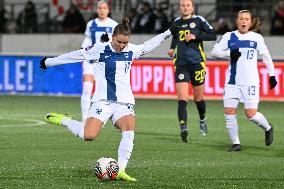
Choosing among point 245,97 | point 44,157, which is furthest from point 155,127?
A: point 44,157

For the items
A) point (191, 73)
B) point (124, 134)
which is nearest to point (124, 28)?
point (124, 134)

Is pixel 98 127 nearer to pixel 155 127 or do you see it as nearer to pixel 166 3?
pixel 155 127

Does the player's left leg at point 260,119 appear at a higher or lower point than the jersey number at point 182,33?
Answer: lower

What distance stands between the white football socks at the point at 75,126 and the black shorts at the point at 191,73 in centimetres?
412

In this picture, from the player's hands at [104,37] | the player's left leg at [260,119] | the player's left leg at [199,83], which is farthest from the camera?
the player's hands at [104,37]

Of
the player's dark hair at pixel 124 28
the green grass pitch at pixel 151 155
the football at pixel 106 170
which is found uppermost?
the player's dark hair at pixel 124 28

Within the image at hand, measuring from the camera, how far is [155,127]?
16672 millimetres

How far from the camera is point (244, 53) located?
13.3m

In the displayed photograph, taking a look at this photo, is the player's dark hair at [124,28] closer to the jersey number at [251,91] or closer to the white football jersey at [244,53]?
the white football jersey at [244,53]

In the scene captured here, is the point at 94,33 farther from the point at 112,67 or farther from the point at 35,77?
the point at 35,77

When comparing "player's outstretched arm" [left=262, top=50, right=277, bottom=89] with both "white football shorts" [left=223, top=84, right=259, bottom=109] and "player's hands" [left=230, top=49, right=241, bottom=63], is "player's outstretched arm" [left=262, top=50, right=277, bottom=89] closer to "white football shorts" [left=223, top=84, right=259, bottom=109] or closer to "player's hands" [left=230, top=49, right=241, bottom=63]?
"white football shorts" [left=223, top=84, right=259, bottom=109]

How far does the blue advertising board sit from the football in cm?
1382

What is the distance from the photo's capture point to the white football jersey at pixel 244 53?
13.3m

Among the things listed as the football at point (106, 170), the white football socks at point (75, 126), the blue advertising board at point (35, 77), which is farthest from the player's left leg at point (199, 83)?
the blue advertising board at point (35, 77)
